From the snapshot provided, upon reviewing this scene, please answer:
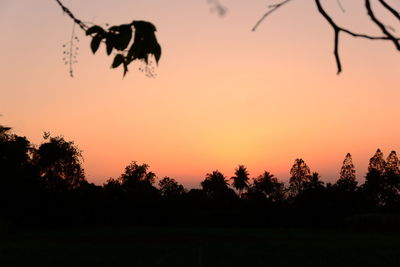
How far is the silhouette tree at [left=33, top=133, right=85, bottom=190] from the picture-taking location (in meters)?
61.2

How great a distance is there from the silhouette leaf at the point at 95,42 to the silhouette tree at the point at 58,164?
60.4 m

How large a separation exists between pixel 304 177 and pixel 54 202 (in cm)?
4879

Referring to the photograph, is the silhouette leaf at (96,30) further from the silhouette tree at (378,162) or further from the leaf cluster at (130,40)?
the silhouette tree at (378,162)

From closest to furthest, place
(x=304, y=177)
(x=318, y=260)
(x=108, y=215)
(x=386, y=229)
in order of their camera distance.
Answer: (x=318, y=260) → (x=386, y=229) → (x=108, y=215) → (x=304, y=177)

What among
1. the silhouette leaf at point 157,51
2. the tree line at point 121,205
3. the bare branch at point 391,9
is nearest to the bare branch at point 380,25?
the bare branch at point 391,9

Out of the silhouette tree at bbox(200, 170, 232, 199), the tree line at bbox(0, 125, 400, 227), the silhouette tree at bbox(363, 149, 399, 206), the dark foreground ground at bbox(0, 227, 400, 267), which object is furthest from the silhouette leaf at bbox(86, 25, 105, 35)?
the silhouette tree at bbox(200, 170, 232, 199)

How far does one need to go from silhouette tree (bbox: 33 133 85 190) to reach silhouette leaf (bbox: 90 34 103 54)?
6039 centimetres

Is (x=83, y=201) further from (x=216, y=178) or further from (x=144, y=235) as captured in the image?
(x=216, y=178)

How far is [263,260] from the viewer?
24.9 metres

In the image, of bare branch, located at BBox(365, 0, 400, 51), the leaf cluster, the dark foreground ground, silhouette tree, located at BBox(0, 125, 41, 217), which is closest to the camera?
bare branch, located at BBox(365, 0, 400, 51)

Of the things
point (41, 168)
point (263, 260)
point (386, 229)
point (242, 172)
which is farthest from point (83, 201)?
point (242, 172)

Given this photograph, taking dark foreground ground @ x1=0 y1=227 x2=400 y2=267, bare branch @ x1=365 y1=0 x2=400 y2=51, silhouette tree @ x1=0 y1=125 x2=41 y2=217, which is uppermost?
silhouette tree @ x1=0 y1=125 x2=41 y2=217

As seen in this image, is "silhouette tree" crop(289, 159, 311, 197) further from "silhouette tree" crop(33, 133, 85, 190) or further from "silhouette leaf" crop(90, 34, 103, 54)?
"silhouette leaf" crop(90, 34, 103, 54)

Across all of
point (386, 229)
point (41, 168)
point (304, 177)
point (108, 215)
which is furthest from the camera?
point (304, 177)
